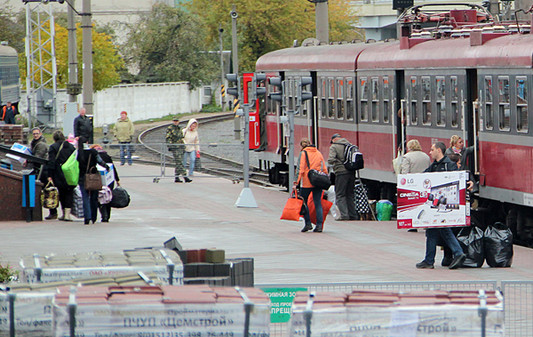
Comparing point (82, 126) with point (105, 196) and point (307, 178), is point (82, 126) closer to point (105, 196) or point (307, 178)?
point (105, 196)

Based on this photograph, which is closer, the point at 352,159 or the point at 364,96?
the point at 352,159

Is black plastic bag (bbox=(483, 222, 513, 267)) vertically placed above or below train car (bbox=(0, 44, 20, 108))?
below

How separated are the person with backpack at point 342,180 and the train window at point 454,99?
2.29 m

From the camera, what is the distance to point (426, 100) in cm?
2277

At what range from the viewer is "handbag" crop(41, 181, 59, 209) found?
70.7 feet

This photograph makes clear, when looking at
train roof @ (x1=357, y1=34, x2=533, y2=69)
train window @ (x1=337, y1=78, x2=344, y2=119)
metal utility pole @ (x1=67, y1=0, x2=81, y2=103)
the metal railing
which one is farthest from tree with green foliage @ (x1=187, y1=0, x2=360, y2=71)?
the metal railing

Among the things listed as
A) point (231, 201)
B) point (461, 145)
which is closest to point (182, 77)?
point (231, 201)

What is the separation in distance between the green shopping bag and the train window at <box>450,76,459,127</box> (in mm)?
6327

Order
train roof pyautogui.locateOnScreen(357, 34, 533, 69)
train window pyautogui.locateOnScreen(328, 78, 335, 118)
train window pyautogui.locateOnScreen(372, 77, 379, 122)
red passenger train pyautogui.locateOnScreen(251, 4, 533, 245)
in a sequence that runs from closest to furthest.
Result: 1. train roof pyautogui.locateOnScreen(357, 34, 533, 69)
2. red passenger train pyautogui.locateOnScreen(251, 4, 533, 245)
3. train window pyautogui.locateOnScreen(372, 77, 379, 122)
4. train window pyautogui.locateOnScreen(328, 78, 335, 118)

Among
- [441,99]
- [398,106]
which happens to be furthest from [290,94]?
[441,99]

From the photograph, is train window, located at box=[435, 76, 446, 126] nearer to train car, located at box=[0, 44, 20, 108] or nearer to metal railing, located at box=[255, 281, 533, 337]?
metal railing, located at box=[255, 281, 533, 337]

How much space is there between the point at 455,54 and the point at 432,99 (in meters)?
1.37

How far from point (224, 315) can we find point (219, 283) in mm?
2265

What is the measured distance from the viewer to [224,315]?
292 inches
